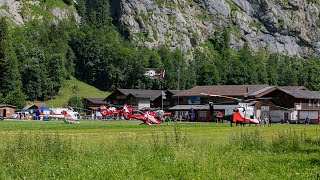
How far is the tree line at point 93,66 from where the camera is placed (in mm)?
134375

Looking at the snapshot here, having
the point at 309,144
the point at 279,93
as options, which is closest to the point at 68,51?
the point at 279,93

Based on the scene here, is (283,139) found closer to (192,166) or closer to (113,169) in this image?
(192,166)

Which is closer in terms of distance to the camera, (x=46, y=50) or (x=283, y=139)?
(x=283, y=139)

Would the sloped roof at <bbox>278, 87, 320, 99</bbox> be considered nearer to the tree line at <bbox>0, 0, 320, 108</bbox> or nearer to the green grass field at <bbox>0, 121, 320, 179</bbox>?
the tree line at <bbox>0, 0, 320, 108</bbox>

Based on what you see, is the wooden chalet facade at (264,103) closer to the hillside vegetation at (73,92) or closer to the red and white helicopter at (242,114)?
the red and white helicopter at (242,114)

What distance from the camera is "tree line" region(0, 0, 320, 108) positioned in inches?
5290

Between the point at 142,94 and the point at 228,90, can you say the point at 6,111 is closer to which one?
the point at 142,94

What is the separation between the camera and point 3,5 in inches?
7790

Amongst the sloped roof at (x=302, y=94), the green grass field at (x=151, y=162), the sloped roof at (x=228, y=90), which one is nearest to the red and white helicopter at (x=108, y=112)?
the sloped roof at (x=228, y=90)

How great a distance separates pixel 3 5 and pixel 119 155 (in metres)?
195

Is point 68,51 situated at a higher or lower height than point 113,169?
higher

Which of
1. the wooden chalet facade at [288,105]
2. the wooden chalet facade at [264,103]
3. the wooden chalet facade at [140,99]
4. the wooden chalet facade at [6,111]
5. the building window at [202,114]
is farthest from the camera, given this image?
the wooden chalet facade at [140,99]

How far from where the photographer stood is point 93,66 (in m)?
170

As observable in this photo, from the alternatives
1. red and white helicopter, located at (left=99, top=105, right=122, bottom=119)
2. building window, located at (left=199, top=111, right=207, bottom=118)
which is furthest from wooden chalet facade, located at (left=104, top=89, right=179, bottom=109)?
red and white helicopter, located at (left=99, top=105, right=122, bottom=119)
